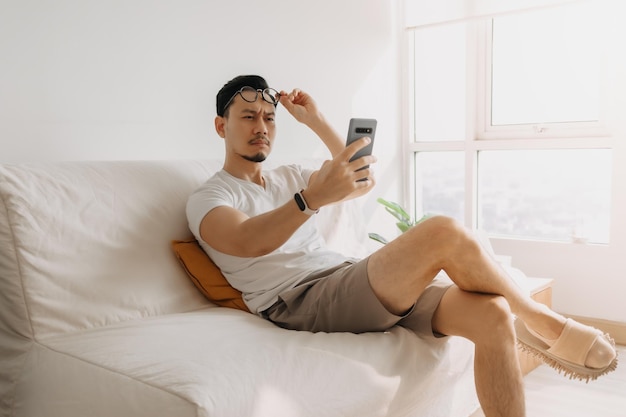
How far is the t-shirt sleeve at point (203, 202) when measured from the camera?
76.3 inches

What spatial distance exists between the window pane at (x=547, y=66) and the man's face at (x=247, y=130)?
6.73 ft

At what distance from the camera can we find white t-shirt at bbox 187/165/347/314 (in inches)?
77.2

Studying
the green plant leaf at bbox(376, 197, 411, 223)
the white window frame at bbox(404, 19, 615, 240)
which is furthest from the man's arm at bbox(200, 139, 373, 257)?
the white window frame at bbox(404, 19, 615, 240)

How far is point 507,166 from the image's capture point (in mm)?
3727

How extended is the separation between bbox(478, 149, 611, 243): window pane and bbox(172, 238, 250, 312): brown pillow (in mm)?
2189

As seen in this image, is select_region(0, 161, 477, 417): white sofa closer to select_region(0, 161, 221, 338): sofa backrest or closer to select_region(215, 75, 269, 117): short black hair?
select_region(0, 161, 221, 338): sofa backrest

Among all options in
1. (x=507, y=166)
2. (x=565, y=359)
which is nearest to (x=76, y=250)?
(x=565, y=359)

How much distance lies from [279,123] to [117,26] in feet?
3.24

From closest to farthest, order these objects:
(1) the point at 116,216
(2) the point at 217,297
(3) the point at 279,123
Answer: (1) the point at 116,216
(2) the point at 217,297
(3) the point at 279,123

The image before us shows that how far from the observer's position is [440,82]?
13.0ft

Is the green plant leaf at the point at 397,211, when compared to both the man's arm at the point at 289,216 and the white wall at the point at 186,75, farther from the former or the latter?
the man's arm at the point at 289,216

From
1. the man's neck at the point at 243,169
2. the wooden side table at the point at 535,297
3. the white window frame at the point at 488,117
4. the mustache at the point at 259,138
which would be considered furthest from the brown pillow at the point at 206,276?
the white window frame at the point at 488,117

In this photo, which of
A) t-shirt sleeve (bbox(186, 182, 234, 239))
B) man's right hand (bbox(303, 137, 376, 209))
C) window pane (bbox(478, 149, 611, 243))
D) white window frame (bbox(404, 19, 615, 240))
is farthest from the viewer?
white window frame (bbox(404, 19, 615, 240))

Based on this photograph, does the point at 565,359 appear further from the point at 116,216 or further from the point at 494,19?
the point at 494,19
